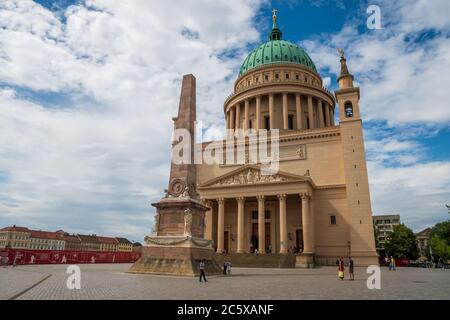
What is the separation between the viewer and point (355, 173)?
136ft

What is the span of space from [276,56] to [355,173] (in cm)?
3224

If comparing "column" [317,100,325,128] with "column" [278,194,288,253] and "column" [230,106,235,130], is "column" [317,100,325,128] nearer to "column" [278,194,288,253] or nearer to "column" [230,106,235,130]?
"column" [230,106,235,130]

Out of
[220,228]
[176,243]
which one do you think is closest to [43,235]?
[220,228]

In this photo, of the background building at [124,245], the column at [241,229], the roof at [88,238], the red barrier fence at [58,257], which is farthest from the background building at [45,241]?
the column at [241,229]

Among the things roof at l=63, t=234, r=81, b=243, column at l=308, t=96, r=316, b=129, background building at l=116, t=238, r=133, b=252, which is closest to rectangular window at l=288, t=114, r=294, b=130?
column at l=308, t=96, r=316, b=129

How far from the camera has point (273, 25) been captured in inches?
3012

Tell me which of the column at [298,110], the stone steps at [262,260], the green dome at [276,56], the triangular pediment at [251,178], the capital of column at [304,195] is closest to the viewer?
the stone steps at [262,260]

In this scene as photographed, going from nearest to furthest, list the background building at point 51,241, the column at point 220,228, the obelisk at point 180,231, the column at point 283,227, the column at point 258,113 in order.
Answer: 1. the obelisk at point 180,231
2. the column at point 283,227
3. the column at point 220,228
4. the column at point 258,113
5. the background building at point 51,241

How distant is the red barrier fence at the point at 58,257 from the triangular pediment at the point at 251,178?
16507 mm

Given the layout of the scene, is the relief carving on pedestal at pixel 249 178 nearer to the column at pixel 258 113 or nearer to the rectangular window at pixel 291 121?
the column at pixel 258 113

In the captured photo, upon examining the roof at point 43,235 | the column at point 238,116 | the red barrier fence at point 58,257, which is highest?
the column at point 238,116

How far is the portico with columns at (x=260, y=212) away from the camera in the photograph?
39281 mm

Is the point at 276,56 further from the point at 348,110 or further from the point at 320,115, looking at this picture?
the point at 348,110

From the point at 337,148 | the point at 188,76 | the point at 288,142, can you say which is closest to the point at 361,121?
the point at 337,148
